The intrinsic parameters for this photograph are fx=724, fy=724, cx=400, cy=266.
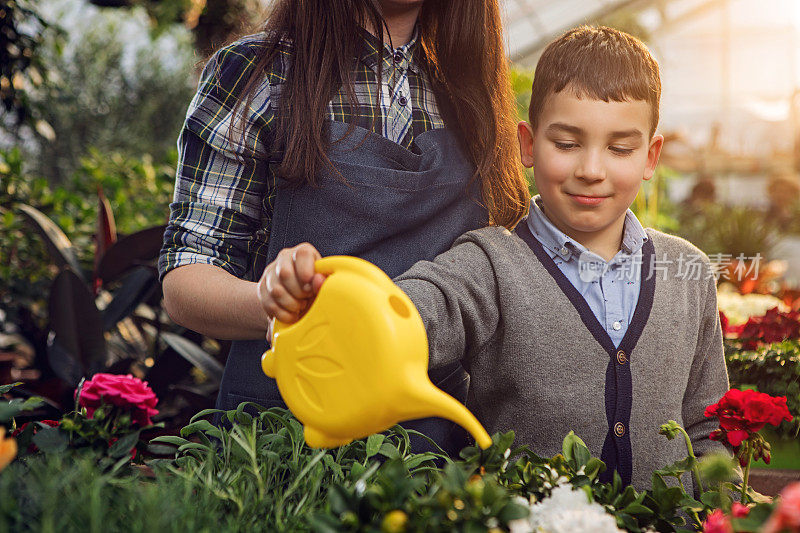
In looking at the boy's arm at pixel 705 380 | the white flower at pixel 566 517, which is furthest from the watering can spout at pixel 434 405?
the boy's arm at pixel 705 380

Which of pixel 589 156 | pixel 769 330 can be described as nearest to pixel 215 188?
pixel 589 156

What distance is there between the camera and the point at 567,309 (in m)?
1.21

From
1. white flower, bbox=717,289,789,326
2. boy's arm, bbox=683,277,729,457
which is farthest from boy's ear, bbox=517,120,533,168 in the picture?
white flower, bbox=717,289,789,326

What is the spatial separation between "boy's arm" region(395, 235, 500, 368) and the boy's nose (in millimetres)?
208

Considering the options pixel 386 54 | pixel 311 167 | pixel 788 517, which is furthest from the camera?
pixel 386 54

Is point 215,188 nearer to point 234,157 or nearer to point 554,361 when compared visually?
point 234,157

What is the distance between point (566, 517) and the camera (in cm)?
73

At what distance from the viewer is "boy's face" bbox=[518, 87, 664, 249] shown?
1.20 meters

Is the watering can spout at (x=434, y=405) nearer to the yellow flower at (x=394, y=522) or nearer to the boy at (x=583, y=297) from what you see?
the yellow flower at (x=394, y=522)

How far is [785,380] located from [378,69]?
1.21 meters

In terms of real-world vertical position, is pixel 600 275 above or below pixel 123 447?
above

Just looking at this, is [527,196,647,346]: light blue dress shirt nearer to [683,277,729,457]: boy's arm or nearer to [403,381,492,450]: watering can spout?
[683,277,729,457]: boy's arm

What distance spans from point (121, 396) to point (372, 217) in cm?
58

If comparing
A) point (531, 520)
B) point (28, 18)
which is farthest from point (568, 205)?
point (28, 18)
